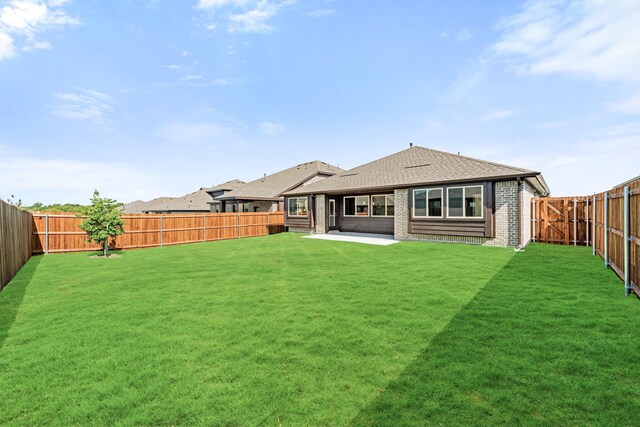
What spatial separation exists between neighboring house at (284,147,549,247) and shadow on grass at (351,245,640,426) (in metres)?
7.49

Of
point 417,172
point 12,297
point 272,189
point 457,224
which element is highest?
point 272,189

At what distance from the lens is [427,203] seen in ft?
47.5

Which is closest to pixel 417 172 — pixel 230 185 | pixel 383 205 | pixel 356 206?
pixel 383 205

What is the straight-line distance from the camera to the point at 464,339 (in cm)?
373

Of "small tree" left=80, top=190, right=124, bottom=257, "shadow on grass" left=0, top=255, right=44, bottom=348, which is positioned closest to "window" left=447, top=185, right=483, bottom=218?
"shadow on grass" left=0, top=255, right=44, bottom=348

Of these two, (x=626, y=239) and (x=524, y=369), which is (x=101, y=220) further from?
(x=626, y=239)

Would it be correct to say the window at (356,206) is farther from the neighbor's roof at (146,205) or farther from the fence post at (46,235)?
the neighbor's roof at (146,205)

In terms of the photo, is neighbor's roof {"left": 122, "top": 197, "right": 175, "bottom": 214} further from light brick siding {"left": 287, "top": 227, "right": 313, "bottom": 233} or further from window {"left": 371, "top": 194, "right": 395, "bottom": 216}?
window {"left": 371, "top": 194, "right": 395, "bottom": 216}

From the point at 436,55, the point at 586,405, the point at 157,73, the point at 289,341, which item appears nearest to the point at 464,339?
the point at 586,405

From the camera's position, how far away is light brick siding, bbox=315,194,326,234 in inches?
791

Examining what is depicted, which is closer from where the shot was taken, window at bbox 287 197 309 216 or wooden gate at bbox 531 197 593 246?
wooden gate at bbox 531 197 593 246

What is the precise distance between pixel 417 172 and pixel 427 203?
2.48 meters

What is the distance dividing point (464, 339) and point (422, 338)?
538 mm

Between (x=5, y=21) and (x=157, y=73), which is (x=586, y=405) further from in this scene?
(x=157, y=73)
